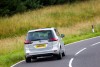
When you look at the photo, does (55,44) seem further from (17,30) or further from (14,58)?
(17,30)

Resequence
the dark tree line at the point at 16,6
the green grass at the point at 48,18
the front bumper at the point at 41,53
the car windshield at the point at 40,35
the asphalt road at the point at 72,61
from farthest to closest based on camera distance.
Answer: the dark tree line at the point at 16,6 → the green grass at the point at 48,18 → the car windshield at the point at 40,35 → the front bumper at the point at 41,53 → the asphalt road at the point at 72,61

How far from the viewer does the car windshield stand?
893 inches

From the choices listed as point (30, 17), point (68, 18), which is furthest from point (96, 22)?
point (30, 17)

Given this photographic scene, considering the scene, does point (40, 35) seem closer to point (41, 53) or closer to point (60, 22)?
point (41, 53)

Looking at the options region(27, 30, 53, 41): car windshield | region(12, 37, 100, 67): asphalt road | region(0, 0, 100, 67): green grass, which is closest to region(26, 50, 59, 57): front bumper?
region(12, 37, 100, 67): asphalt road

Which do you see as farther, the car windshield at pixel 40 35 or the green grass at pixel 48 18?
the green grass at pixel 48 18

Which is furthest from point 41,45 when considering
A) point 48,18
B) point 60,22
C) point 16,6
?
point 16,6

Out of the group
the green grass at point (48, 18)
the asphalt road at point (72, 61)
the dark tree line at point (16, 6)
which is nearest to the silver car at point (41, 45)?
the asphalt road at point (72, 61)

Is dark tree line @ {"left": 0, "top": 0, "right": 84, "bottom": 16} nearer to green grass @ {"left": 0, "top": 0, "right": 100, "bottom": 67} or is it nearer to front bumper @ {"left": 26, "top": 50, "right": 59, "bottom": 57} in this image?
green grass @ {"left": 0, "top": 0, "right": 100, "bottom": 67}

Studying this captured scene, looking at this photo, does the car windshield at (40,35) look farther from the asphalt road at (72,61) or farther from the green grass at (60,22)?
the green grass at (60,22)

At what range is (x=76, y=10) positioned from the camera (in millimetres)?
58531

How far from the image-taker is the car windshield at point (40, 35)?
893 inches

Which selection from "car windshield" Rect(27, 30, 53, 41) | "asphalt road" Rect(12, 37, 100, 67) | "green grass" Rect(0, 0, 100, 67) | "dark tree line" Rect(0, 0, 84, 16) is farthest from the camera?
"dark tree line" Rect(0, 0, 84, 16)

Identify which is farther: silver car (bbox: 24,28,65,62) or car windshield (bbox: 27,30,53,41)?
car windshield (bbox: 27,30,53,41)
